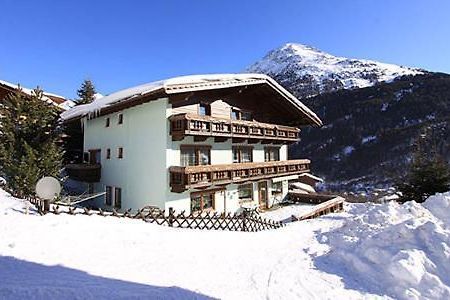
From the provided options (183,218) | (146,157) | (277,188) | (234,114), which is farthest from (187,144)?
(277,188)

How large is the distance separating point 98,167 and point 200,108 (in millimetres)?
7945

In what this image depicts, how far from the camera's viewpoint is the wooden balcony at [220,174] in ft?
50.1

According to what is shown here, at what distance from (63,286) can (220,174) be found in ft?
39.2

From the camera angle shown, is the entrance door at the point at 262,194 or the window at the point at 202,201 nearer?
the window at the point at 202,201

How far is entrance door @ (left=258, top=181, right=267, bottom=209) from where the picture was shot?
2308 centimetres

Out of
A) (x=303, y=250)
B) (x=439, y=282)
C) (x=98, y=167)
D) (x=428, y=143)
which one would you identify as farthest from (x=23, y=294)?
(x=428, y=143)

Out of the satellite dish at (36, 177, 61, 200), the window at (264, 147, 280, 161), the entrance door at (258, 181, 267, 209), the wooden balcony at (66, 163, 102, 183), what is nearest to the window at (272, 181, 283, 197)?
the entrance door at (258, 181, 267, 209)

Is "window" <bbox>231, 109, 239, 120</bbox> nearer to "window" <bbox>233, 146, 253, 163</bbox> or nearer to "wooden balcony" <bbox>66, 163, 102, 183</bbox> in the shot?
"window" <bbox>233, 146, 253, 163</bbox>

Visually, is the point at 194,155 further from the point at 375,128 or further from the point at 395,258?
the point at 375,128

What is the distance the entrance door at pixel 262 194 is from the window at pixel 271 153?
2051mm

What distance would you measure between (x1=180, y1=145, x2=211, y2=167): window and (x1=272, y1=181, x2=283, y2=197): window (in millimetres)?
8157

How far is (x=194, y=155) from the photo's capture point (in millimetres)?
17719

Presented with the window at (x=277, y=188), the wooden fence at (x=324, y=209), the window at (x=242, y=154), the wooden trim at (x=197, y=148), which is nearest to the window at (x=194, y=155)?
the wooden trim at (x=197, y=148)

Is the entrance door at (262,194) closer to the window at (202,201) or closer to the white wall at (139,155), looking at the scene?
the window at (202,201)
